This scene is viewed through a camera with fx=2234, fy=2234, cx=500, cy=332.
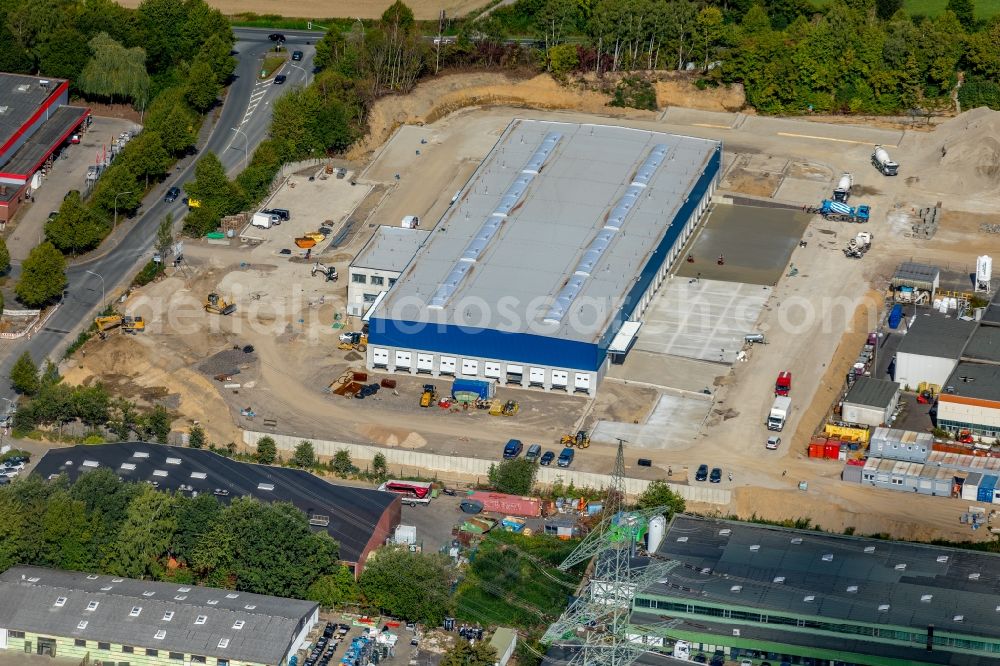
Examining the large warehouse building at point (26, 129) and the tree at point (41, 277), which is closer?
the tree at point (41, 277)

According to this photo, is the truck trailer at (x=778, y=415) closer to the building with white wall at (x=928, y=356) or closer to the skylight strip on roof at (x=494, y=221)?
the building with white wall at (x=928, y=356)

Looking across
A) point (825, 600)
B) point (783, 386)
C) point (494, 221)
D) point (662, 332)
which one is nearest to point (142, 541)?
point (825, 600)

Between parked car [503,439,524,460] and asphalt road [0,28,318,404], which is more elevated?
parked car [503,439,524,460]

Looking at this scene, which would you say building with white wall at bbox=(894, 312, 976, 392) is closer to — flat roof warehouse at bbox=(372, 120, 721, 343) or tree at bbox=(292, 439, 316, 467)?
flat roof warehouse at bbox=(372, 120, 721, 343)

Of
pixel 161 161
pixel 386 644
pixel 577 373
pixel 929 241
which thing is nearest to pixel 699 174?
pixel 929 241

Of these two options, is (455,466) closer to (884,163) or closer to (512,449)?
(512,449)

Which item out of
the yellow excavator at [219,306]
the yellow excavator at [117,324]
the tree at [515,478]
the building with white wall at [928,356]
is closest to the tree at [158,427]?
the yellow excavator at [117,324]

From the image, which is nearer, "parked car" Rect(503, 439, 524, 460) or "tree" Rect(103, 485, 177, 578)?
"tree" Rect(103, 485, 177, 578)

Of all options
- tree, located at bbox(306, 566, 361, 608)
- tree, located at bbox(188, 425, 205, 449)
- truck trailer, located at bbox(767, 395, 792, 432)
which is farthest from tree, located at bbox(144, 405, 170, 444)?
truck trailer, located at bbox(767, 395, 792, 432)
